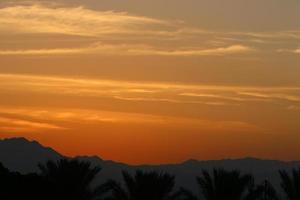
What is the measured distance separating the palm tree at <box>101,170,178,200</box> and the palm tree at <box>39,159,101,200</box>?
1027mm

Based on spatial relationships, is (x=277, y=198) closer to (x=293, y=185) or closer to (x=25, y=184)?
(x=293, y=185)

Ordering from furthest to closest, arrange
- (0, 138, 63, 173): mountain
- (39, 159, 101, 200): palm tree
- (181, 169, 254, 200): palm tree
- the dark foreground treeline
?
(0, 138, 63, 173): mountain → (181, 169, 254, 200): palm tree → the dark foreground treeline → (39, 159, 101, 200): palm tree

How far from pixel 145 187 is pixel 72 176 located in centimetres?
350

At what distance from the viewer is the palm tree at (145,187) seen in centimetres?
3978

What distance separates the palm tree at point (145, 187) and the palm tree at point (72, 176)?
103 cm

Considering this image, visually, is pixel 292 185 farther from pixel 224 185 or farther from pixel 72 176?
A: pixel 72 176

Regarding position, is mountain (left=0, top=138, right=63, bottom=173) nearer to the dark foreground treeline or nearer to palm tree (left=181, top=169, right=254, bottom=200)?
the dark foreground treeline

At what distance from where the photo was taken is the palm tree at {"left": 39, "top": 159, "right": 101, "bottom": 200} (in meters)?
39.3

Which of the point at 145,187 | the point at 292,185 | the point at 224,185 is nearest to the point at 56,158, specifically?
the point at 145,187

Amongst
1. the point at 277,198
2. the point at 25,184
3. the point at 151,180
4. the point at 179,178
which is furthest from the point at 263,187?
the point at 179,178

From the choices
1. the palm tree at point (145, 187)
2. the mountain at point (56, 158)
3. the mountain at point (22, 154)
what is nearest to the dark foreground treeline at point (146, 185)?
the palm tree at point (145, 187)

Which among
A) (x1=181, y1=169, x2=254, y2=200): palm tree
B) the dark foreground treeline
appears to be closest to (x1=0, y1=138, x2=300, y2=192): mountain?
the dark foreground treeline

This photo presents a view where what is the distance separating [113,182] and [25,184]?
5575mm

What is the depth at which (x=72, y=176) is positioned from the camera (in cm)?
3947
